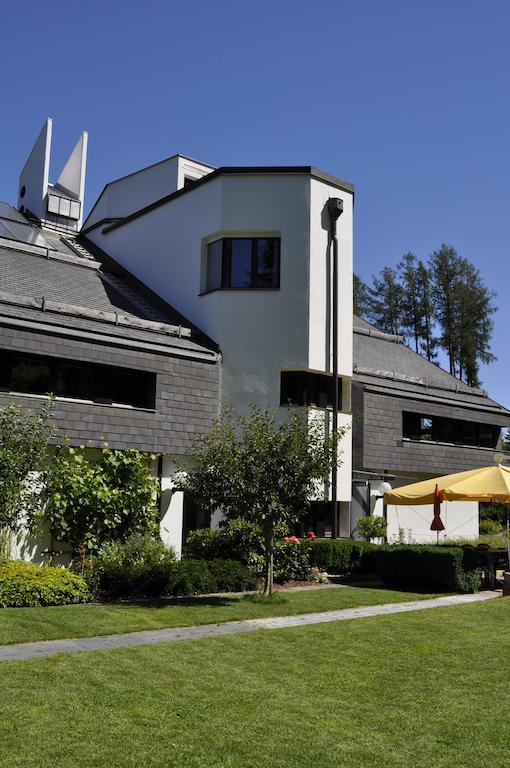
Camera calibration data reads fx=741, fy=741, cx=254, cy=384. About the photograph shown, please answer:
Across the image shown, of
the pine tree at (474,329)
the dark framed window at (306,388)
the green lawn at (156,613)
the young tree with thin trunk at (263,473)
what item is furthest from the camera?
the pine tree at (474,329)

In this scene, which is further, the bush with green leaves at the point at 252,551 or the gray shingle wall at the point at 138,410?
the gray shingle wall at the point at 138,410

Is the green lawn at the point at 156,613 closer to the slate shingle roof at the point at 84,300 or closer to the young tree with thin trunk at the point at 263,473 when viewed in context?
the young tree with thin trunk at the point at 263,473

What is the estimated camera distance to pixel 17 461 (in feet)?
43.2

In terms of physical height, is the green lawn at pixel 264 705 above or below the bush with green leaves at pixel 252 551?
below

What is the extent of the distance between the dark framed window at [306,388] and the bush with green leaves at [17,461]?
841cm

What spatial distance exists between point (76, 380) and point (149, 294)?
6.76 meters

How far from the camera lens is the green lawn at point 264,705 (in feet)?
18.8

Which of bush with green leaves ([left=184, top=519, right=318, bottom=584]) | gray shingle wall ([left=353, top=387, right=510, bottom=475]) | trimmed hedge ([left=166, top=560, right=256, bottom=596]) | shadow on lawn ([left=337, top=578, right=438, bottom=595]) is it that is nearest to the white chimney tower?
gray shingle wall ([left=353, top=387, right=510, bottom=475])

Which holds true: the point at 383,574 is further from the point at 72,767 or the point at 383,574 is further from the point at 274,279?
the point at 72,767

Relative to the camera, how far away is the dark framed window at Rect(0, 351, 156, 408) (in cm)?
1739

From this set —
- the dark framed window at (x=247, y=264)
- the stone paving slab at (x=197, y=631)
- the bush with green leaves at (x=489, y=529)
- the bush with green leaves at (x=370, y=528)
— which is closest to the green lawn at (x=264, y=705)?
the stone paving slab at (x=197, y=631)

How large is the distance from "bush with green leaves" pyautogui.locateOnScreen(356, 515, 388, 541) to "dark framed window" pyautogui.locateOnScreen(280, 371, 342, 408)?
11.5ft

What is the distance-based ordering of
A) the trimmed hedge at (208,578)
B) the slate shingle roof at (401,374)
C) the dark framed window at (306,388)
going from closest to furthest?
the trimmed hedge at (208,578) → the dark framed window at (306,388) → the slate shingle roof at (401,374)

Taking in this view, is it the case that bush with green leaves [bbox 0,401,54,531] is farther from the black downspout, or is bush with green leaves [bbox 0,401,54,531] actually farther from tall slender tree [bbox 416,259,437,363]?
tall slender tree [bbox 416,259,437,363]
